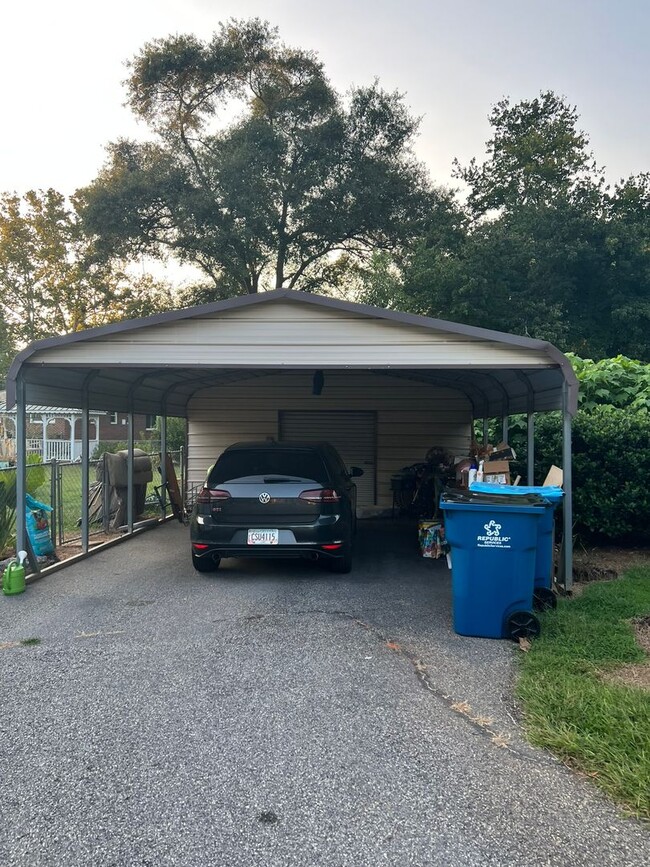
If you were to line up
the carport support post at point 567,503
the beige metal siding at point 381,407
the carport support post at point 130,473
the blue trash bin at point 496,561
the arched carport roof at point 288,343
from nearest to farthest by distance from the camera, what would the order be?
the blue trash bin at point 496,561 → the arched carport roof at point 288,343 → the carport support post at point 567,503 → the carport support post at point 130,473 → the beige metal siding at point 381,407

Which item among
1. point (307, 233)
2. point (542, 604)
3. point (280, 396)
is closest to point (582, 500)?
point (542, 604)

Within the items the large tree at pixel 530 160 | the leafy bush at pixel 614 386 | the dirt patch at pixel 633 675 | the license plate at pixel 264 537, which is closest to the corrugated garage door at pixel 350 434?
the leafy bush at pixel 614 386

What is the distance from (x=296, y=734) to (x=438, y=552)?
5.44 m

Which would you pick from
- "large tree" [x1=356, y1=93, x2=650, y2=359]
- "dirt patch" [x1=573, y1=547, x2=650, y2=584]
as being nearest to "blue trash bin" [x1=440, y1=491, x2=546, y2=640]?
"dirt patch" [x1=573, y1=547, x2=650, y2=584]

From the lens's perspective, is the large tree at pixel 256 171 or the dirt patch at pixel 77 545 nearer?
the dirt patch at pixel 77 545

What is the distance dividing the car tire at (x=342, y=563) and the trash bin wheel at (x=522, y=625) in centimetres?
246

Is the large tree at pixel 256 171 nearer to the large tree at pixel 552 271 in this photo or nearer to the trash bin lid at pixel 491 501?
the large tree at pixel 552 271

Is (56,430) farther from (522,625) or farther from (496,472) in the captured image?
(522,625)

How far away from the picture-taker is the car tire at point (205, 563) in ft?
24.2

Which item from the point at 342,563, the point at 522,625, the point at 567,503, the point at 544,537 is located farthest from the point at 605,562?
the point at 522,625

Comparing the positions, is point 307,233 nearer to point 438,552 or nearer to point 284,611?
point 438,552

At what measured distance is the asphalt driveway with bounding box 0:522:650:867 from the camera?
260 cm

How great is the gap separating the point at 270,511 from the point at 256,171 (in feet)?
52.7

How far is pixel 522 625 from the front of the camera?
16.8 ft
